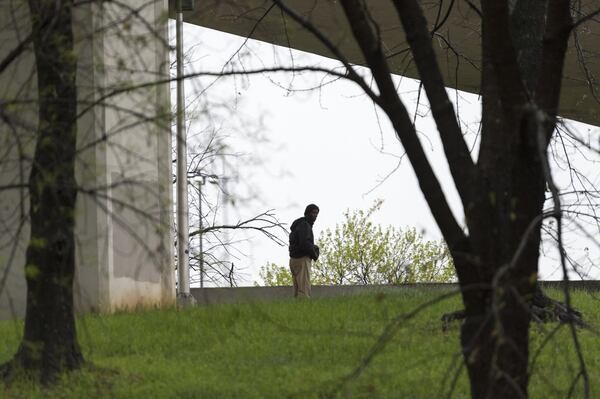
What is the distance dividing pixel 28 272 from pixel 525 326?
2.68 metres

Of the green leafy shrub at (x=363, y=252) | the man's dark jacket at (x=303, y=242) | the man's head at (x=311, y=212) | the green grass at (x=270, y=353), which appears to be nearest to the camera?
the green grass at (x=270, y=353)

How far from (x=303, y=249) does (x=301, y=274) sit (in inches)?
23.7

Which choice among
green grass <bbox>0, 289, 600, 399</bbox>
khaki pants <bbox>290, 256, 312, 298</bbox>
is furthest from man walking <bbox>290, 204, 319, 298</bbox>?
green grass <bbox>0, 289, 600, 399</bbox>

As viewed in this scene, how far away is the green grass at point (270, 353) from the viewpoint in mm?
9242

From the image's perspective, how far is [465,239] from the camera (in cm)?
607

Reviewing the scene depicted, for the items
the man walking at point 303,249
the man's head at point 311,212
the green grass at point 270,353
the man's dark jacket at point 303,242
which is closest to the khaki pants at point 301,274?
the man walking at point 303,249

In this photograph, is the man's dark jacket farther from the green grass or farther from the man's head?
the green grass

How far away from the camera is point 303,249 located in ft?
58.6

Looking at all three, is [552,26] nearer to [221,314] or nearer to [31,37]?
[31,37]

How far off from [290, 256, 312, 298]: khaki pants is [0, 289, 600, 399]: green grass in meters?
3.61

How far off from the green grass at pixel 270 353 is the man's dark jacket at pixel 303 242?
3.36 m

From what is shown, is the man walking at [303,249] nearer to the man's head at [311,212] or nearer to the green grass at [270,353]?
the man's head at [311,212]

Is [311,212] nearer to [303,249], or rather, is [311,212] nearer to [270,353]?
[303,249]

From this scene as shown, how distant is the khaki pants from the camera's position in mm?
18141
